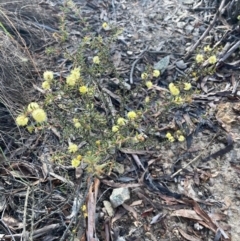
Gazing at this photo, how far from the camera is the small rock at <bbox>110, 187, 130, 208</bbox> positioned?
58.7 inches

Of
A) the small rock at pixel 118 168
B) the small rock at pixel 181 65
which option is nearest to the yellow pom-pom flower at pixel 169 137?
the small rock at pixel 118 168

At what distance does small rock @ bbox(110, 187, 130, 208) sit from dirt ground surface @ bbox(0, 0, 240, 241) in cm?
3

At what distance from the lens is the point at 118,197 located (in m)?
1.49

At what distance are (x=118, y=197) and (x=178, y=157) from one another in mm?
370

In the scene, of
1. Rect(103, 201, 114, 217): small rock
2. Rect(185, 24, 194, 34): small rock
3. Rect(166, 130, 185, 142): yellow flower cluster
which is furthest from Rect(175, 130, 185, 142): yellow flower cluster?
Rect(185, 24, 194, 34): small rock

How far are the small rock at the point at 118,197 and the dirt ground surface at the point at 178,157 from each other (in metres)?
0.03

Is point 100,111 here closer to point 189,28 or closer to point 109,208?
point 109,208

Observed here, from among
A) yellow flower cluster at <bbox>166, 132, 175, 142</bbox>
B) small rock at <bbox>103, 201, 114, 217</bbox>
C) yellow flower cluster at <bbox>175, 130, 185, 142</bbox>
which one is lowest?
small rock at <bbox>103, 201, 114, 217</bbox>

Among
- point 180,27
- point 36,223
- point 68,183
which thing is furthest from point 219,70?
point 36,223

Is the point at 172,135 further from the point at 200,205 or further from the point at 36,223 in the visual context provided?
the point at 36,223

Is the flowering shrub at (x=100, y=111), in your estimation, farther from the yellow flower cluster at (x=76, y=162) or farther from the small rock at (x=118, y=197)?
the small rock at (x=118, y=197)

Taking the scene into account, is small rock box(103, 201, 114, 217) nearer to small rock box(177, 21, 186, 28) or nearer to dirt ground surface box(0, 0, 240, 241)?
dirt ground surface box(0, 0, 240, 241)

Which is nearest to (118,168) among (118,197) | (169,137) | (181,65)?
(118,197)

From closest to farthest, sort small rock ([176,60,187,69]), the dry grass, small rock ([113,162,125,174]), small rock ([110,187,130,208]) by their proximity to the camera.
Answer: small rock ([110,187,130,208])
small rock ([113,162,125,174])
the dry grass
small rock ([176,60,187,69])
